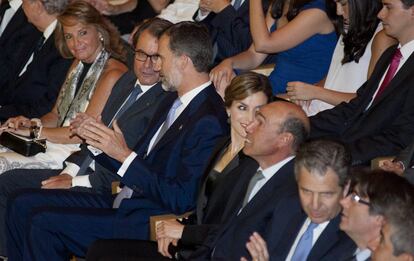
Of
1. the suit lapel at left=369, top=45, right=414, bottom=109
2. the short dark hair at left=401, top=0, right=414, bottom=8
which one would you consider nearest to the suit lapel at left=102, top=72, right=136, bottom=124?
the suit lapel at left=369, top=45, right=414, bottom=109

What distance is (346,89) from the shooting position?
500 cm

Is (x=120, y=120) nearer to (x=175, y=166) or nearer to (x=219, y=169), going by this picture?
(x=175, y=166)

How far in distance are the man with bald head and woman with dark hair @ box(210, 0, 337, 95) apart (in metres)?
1.17

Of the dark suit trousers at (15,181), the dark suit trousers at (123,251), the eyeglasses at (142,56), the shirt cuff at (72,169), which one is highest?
the eyeglasses at (142,56)

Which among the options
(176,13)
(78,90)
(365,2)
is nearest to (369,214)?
(365,2)

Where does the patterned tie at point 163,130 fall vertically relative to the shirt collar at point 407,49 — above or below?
below

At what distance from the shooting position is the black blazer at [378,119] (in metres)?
4.26

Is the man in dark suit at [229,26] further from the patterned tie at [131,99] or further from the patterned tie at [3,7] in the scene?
the patterned tie at [3,7]

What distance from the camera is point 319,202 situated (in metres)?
3.54

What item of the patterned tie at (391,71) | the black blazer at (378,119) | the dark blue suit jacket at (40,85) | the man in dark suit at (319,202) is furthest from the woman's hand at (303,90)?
the dark blue suit jacket at (40,85)

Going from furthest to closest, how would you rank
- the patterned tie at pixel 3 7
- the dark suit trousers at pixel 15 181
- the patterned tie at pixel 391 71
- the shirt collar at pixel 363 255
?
the patterned tie at pixel 3 7 < the dark suit trousers at pixel 15 181 < the patterned tie at pixel 391 71 < the shirt collar at pixel 363 255

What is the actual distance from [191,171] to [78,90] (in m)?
1.61

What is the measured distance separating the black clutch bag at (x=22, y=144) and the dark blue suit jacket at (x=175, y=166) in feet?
3.45

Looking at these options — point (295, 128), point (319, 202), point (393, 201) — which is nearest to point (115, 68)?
point (295, 128)
